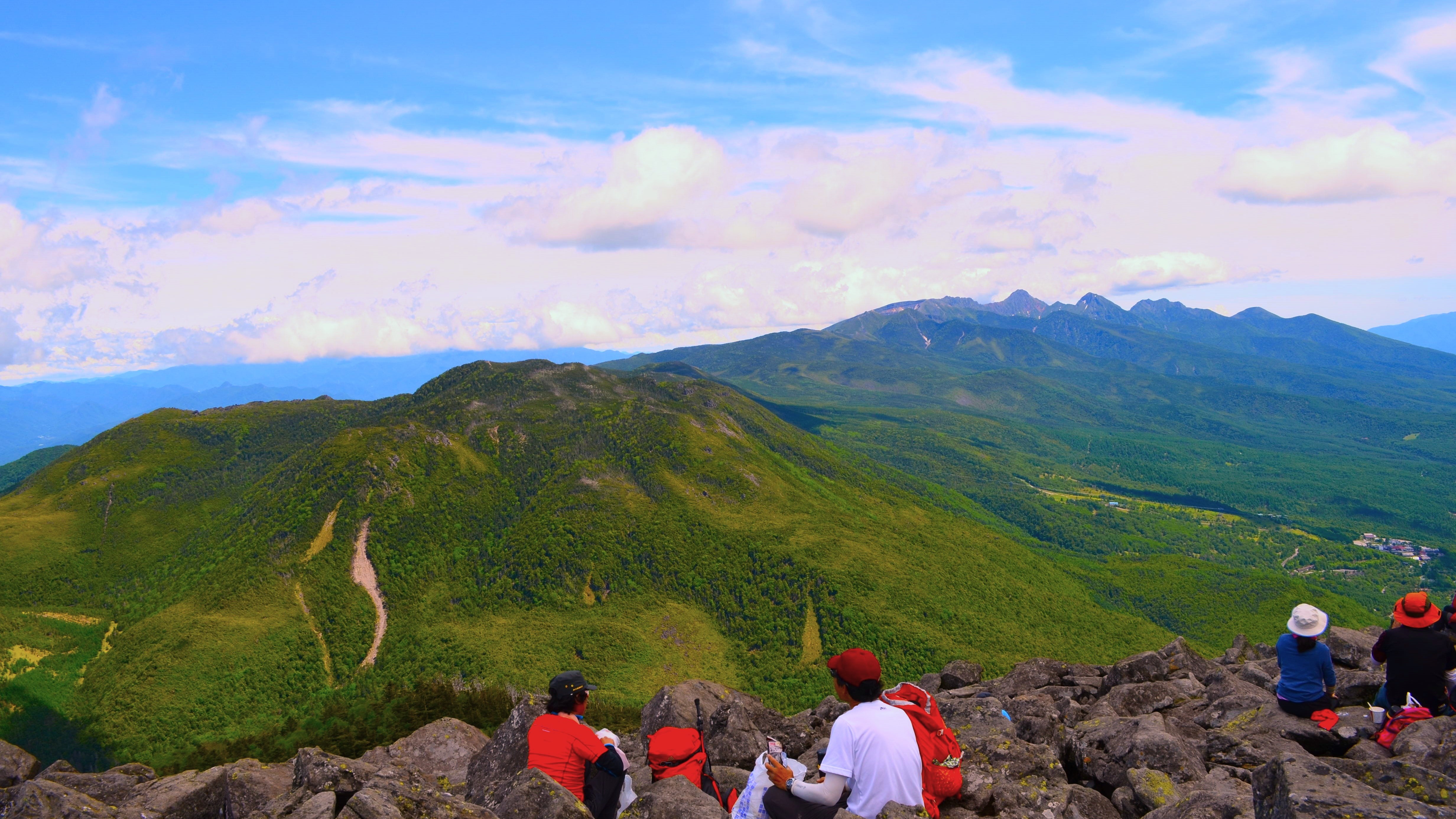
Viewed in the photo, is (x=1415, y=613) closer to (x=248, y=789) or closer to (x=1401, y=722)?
(x=1401, y=722)

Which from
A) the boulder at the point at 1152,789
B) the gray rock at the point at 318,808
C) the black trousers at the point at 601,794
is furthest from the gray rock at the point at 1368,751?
the gray rock at the point at 318,808

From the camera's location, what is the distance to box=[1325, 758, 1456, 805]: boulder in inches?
523

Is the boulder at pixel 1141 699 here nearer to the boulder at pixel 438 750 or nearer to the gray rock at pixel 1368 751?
the gray rock at pixel 1368 751

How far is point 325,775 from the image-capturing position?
18.2 metres

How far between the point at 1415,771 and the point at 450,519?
18941 cm

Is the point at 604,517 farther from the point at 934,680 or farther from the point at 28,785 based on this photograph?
the point at 28,785

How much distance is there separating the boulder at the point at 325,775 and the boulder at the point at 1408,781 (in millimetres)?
24519

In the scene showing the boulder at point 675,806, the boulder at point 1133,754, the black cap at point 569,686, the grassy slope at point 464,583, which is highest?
the black cap at point 569,686

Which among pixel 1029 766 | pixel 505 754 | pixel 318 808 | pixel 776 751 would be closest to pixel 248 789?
pixel 505 754

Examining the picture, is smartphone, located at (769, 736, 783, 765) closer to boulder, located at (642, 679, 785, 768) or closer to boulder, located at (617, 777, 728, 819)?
boulder, located at (617, 777, 728, 819)

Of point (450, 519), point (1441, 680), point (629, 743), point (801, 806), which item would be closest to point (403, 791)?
point (801, 806)

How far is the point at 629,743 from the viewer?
3616 centimetres

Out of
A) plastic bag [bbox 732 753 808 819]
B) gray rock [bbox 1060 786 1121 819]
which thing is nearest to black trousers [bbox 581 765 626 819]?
plastic bag [bbox 732 753 808 819]

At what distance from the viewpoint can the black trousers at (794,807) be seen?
41.7ft
